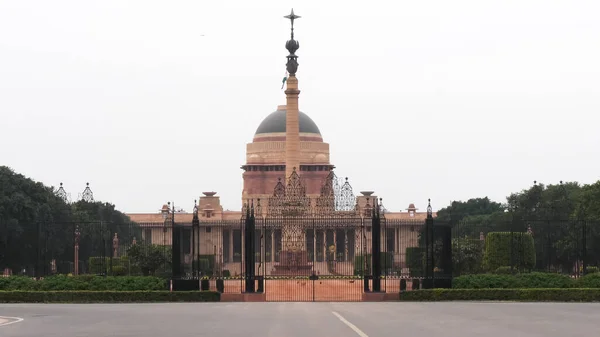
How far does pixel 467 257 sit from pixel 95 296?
28.3 meters

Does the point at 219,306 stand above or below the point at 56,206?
below

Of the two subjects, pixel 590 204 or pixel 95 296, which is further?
pixel 590 204

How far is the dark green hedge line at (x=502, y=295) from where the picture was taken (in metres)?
Answer: 43.0

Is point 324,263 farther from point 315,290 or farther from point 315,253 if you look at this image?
point 315,290

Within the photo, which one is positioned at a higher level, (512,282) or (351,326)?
(512,282)

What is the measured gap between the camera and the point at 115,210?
4222 inches

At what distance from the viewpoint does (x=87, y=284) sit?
1785 inches

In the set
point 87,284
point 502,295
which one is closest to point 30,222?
point 87,284

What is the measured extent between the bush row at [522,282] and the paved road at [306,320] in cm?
359

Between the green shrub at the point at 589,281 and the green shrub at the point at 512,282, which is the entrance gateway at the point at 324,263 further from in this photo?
the green shrub at the point at 589,281

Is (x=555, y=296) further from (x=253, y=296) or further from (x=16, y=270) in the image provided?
(x=16, y=270)

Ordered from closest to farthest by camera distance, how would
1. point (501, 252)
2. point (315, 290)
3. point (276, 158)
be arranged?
point (315, 290), point (501, 252), point (276, 158)

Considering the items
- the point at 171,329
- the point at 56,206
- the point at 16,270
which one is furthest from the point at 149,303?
the point at 56,206

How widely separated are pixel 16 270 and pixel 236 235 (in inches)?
2259
